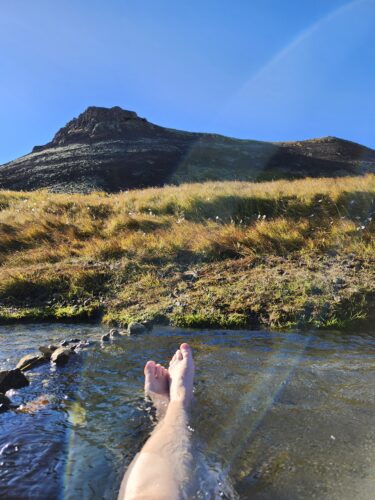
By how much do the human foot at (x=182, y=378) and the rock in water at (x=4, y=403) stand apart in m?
1.19

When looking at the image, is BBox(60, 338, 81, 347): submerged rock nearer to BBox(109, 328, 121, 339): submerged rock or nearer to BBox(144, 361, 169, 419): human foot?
BBox(109, 328, 121, 339): submerged rock

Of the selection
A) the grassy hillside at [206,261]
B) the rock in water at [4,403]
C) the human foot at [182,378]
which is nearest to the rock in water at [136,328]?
the grassy hillside at [206,261]

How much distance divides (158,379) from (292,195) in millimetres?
7261

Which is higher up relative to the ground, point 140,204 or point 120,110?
point 120,110

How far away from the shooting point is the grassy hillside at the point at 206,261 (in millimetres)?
5730

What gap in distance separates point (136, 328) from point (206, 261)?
2443 mm

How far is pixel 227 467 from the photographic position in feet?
→ 7.56

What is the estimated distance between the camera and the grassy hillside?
573 cm

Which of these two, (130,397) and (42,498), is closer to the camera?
(42,498)

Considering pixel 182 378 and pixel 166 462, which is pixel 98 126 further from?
pixel 166 462

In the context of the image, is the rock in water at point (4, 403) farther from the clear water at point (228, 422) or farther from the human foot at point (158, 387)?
the human foot at point (158, 387)

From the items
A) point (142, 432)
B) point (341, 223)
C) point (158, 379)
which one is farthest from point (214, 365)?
point (341, 223)

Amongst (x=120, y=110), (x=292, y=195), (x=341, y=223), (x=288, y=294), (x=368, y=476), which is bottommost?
(x=368, y=476)

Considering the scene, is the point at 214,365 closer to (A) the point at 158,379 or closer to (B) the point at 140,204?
(A) the point at 158,379
